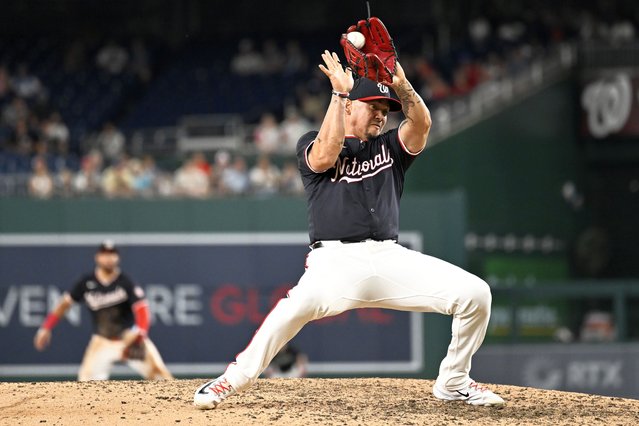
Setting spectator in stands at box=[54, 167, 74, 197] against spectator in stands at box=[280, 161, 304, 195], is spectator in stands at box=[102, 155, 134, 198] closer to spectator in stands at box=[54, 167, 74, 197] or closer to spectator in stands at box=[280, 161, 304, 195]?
spectator in stands at box=[54, 167, 74, 197]

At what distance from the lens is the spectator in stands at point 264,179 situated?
1370 centimetres

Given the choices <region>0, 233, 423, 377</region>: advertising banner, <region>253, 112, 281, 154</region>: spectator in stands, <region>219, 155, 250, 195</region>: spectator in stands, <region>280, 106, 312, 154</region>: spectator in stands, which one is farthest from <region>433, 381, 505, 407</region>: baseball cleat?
<region>253, 112, 281, 154</region>: spectator in stands

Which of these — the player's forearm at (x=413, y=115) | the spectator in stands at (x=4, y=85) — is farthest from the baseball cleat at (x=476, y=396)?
the spectator in stands at (x=4, y=85)

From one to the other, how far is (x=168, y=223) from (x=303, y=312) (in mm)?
6727

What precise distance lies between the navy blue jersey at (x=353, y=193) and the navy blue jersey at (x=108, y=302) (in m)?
5.15

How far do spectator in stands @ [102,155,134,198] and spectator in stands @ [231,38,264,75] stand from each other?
27.1 ft

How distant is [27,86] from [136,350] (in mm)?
11530

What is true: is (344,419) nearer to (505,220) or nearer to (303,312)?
(303,312)

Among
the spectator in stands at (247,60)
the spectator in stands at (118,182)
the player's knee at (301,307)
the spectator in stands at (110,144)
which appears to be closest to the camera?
the player's knee at (301,307)

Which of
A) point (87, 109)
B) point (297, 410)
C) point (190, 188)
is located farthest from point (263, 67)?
point (297, 410)

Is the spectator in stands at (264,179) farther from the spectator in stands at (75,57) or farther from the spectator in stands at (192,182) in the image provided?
the spectator in stands at (75,57)

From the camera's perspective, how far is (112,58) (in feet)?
78.1

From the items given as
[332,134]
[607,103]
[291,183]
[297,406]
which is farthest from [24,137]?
[332,134]

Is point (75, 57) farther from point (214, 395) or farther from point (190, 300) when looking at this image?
point (214, 395)
